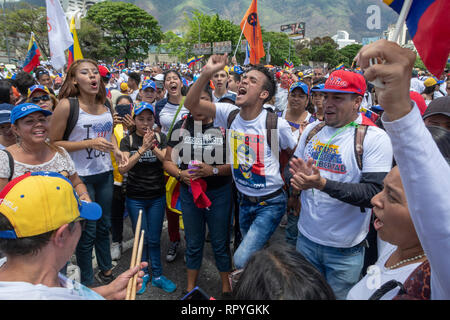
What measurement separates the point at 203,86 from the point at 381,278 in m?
1.88

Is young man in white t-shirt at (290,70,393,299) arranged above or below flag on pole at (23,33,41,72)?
below

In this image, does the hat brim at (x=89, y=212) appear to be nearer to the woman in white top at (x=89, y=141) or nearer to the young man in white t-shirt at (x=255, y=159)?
the young man in white t-shirt at (x=255, y=159)

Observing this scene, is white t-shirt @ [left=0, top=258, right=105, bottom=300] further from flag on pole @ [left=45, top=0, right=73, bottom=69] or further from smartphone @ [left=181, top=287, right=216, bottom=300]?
flag on pole @ [left=45, top=0, right=73, bottom=69]

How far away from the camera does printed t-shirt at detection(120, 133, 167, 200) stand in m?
3.40

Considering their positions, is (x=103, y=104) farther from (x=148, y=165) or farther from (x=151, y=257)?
(x=151, y=257)

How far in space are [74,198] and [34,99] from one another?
310cm

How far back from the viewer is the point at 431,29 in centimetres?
127

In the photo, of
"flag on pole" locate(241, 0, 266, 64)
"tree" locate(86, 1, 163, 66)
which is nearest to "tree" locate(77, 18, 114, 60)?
"tree" locate(86, 1, 163, 66)

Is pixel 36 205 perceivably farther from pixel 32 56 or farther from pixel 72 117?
pixel 32 56

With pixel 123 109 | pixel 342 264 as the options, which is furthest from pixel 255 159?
pixel 123 109

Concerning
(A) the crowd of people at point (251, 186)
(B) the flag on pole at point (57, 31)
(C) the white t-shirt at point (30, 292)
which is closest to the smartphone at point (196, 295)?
(A) the crowd of people at point (251, 186)

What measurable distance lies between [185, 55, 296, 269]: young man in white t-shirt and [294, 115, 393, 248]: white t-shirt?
0.50m

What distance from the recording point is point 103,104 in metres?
3.46

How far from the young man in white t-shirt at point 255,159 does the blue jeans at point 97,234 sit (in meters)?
1.31
